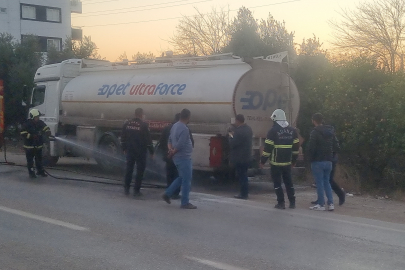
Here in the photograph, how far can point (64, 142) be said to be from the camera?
1606 centimetres

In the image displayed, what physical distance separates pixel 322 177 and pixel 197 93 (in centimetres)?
402

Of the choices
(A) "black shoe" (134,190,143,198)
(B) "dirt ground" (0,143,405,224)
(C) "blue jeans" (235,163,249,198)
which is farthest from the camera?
(C) "blue jeans" (235,163,249,198)

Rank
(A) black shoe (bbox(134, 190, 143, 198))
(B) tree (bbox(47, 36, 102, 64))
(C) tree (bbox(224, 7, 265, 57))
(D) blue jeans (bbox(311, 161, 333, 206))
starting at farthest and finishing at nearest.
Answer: (B) tree (bbox(47, 36, 102, 64)), (C) tree (bbox(224, 7, 265, 57)), (A) black shoe (bbox(134, 190, 143, 198)), (D) blue jeans (bbox(311, 161, 333, 206))

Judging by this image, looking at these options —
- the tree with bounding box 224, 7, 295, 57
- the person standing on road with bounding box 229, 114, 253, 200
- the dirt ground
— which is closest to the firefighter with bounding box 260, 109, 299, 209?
the dirt ground

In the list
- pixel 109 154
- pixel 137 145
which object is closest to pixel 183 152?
pixel 137 145

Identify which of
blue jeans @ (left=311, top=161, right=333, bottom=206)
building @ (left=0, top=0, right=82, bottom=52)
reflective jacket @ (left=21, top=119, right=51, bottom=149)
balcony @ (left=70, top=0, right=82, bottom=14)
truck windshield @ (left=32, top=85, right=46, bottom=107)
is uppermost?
→ balcony @ (left=70, top=0, right=82, bottom=14)

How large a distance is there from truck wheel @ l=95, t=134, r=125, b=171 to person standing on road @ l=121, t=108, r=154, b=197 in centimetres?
387

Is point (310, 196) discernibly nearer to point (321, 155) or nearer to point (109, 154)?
point (321, 155)

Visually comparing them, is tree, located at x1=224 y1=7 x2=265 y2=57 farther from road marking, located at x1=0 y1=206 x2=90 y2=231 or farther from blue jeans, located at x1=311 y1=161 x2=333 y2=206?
road marking, located at x1=0 y1=206 x2=90 y2=231

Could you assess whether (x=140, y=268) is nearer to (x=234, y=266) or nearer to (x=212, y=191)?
(x=234, y=266)

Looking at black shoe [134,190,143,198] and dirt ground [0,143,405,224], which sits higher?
black shoe [134,190,143,198]

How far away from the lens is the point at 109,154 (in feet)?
48.5

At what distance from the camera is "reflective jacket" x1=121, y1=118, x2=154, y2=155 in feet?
34.1

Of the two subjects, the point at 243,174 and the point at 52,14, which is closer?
the point at 243,174
